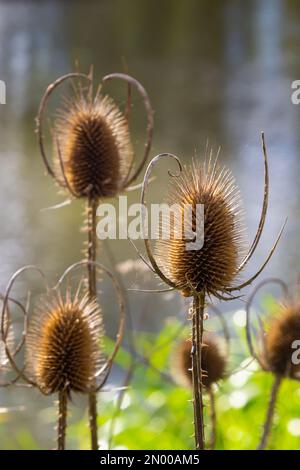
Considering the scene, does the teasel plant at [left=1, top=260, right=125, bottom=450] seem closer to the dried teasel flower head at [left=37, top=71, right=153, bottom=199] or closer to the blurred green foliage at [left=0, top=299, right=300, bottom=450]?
the dried teasel flower head at [left=37, top=71, right=153, bottom=199]

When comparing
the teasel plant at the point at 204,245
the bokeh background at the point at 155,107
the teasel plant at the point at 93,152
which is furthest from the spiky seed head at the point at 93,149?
the teasel plant at the point at 204,245

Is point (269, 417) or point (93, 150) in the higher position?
point (93, 150)

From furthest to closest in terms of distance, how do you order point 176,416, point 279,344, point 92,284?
point 176,416 → point 279,344 → point 92,284

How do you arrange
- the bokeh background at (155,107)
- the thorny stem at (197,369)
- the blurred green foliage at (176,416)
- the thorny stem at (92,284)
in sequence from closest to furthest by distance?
the thorny stem at (197,369)
the thorny stem at (92,284)
the blurred green foliage at (176,416)
the bokeh background at (155,107)

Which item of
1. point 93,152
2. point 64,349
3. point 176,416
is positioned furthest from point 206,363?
point 176,416

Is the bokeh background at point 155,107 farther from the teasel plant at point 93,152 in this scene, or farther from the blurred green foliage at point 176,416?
the teasel plant at point 93,152

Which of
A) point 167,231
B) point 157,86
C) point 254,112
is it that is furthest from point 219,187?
point 157,86

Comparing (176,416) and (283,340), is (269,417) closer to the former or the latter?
(283,340)
